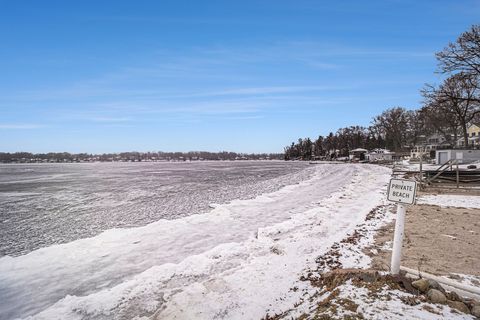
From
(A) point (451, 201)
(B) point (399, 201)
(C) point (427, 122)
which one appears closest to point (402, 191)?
(B) point (399, 201)

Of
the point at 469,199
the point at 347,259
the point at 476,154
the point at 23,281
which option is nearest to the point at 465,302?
the point at 347,259

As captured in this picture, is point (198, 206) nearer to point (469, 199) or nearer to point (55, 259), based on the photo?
point (55, 259)

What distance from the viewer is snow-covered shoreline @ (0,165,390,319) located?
554 cm

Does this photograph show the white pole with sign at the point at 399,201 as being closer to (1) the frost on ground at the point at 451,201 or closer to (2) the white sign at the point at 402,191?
(2) the white sign at the point at 402,191

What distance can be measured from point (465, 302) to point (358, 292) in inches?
55.6

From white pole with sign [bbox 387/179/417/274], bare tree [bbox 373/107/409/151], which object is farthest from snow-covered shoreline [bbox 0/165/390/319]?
bare tree [bbox 373/107/409/151]

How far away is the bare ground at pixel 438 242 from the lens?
20.6 ft

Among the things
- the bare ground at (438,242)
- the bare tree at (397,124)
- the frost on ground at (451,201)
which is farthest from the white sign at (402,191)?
the bare tree at (397,124)

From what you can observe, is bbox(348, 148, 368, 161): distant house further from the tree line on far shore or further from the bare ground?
the bare ground

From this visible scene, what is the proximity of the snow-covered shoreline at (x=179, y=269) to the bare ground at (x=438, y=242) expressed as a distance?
153 cm

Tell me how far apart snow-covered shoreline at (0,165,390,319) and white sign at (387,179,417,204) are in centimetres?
246

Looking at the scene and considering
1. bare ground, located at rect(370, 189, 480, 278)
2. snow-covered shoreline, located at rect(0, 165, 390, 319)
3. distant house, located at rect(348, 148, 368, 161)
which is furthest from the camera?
distant house, located at rect(348, 148, 368, 161)

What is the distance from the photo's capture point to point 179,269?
7.29m

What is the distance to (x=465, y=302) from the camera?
4.25 meters
